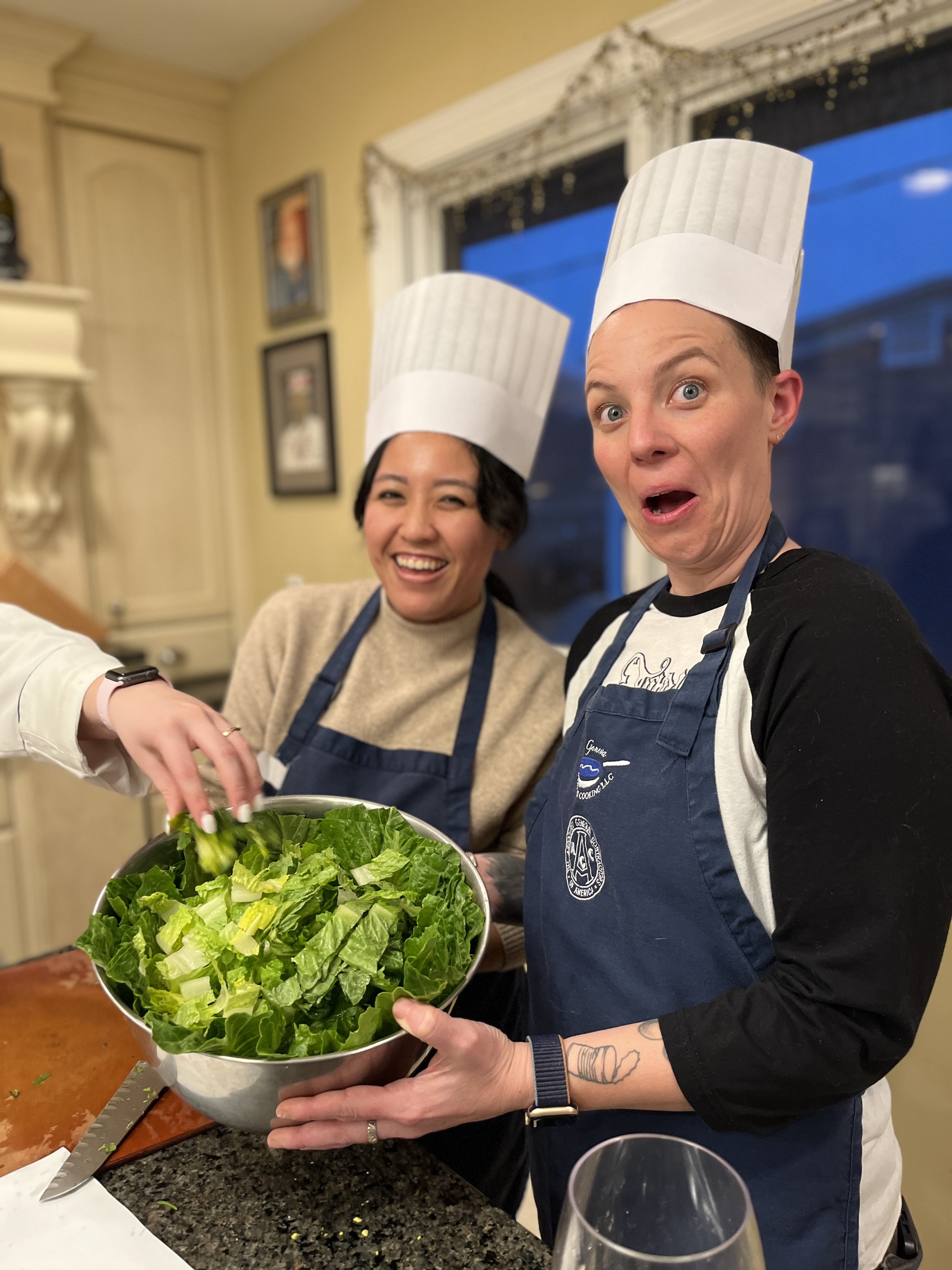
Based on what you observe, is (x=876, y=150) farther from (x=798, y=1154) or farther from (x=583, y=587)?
(x=798, y=1154)

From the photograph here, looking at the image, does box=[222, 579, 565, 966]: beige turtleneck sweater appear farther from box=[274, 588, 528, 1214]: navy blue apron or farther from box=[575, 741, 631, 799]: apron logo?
box=[575, 741, 631, 799]: apron logo

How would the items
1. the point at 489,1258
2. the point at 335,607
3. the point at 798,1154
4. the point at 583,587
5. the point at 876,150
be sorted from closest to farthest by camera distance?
the point at 489,1258, the point at 798,1154, the point at 335,607, the point at 876,150, the point at 583,587

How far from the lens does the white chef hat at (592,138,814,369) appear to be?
0.97 metres

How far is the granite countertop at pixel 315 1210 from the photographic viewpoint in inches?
29.3

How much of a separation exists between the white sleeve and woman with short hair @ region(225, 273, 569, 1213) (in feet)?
1.26

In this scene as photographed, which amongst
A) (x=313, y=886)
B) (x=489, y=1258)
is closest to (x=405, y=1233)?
(x=489, y=1258)

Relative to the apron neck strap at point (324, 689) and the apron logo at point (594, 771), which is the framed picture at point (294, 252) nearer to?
the apron neck strap at point (324, 689)

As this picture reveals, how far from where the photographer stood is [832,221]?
185cm

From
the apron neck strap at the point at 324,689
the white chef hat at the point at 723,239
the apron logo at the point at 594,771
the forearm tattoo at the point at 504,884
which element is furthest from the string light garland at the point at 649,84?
the forearm tattoo at the point at 504,884

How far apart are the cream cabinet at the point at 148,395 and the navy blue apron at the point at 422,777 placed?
1.93 m

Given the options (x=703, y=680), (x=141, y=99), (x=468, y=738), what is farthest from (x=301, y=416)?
(x=703, y=680)

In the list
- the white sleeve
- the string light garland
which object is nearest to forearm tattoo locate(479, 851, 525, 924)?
the white sleeve

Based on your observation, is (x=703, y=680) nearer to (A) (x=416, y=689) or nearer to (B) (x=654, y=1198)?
(B) (x=654, y=1198)

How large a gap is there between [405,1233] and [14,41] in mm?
3179
